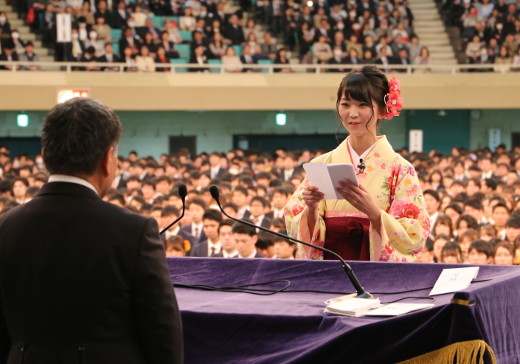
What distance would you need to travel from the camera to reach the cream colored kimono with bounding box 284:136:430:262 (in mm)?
3260

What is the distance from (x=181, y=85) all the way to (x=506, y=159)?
5.76 m

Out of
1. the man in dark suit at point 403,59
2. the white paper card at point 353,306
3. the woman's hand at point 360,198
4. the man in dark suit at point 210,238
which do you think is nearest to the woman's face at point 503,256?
Result: the man in dark suit at point 210,238

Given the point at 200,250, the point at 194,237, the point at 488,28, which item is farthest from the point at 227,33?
the point at 200,250

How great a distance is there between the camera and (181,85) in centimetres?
1611

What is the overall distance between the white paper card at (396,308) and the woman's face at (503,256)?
3.84 m

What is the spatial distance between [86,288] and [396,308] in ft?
2.74

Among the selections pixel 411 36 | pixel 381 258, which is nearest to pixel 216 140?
pixel 411 36

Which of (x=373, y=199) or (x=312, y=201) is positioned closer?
(x=312, y=201)

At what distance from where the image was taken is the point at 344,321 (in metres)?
2.38

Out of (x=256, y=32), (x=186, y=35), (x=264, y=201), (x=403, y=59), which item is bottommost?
(x=264, y=201)

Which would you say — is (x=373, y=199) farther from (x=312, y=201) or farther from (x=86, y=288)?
(x=86, y=288)

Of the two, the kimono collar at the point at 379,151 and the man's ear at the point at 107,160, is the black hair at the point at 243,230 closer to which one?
the kimono collar at the point at 379,151

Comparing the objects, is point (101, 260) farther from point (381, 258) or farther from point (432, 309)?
point (381, 258)

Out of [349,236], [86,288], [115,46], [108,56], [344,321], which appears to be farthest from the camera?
[115,46]
